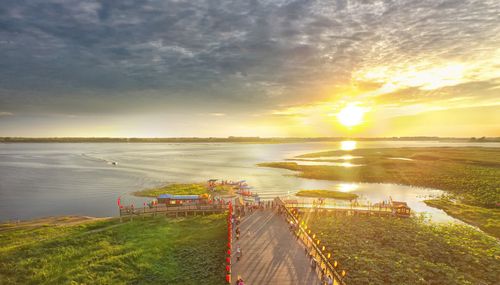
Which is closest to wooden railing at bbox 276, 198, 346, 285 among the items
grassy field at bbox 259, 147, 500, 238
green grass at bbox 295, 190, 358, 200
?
grassy field at bbox 259, 147, 500, 238

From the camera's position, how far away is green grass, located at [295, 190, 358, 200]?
59.3 m

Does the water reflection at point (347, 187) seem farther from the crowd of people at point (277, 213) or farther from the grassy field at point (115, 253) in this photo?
the grassy field at point (115, 253)

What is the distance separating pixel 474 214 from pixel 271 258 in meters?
40.2

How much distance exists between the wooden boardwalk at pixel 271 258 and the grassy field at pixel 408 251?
193 inches

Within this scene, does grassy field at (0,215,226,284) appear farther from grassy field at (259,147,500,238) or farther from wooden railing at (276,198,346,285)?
grassy field at (259,147,500,238)

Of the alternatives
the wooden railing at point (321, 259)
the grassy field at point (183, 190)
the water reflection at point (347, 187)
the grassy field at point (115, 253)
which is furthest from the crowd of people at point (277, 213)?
the water reflection at point (347, 187)

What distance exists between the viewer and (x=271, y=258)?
25203mm

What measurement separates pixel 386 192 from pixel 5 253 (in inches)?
2687

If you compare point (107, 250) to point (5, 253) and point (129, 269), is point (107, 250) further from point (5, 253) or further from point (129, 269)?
point (5, 253)

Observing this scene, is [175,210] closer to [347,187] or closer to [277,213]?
[277,213]

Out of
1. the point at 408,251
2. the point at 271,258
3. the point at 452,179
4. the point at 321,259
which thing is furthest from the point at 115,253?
the point at 452,179

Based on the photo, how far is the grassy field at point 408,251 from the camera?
25.0 m

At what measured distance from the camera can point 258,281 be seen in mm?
21375

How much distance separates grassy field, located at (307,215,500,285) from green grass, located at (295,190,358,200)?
18113mm
